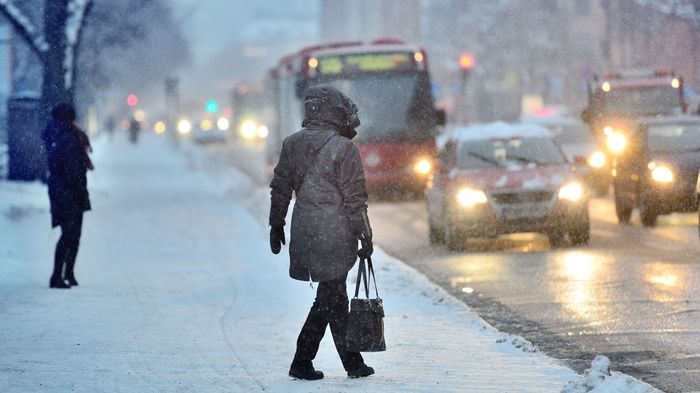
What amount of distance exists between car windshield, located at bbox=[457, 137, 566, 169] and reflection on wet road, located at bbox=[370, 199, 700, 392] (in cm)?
104

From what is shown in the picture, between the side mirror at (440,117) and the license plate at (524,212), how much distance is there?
1160cm

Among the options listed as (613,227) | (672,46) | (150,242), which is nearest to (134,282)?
(150,242)

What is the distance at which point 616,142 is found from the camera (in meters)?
26.0

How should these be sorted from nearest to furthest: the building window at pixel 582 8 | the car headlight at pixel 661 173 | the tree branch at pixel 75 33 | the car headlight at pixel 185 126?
the car headlight at pixel 661 173
the tree branch at pixel 75 33
the building window at pixel 582 8
the car headlight at pixel 185 126

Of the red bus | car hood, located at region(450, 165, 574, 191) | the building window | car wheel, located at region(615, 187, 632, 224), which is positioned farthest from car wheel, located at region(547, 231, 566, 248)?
the building window

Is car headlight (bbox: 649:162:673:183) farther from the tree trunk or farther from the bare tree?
the tree trunk

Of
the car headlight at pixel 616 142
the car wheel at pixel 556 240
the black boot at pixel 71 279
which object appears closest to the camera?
the black boot at pixel 71 279

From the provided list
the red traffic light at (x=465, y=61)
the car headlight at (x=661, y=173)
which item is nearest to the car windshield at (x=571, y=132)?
the red traffic light at (x=465, y=61)

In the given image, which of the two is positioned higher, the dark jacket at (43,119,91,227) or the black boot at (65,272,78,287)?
the dark jacket at (43,119,91,227)

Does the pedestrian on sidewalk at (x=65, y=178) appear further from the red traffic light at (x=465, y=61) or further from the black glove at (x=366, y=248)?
the red traffic light at (x=465, y=61)

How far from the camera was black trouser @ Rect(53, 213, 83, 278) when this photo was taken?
14211 mm

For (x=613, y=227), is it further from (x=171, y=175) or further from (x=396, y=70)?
(x=171, y=175)

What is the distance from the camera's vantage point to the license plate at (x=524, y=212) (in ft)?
59.4

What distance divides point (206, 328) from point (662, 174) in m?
11.2
